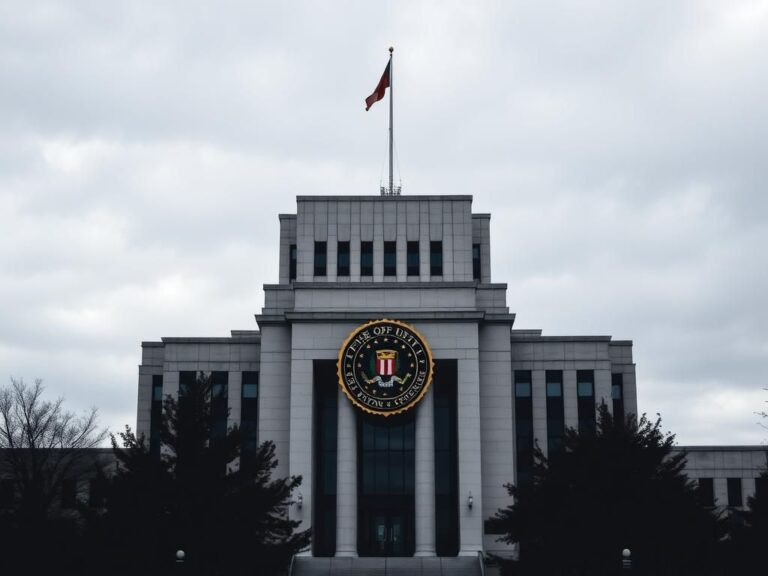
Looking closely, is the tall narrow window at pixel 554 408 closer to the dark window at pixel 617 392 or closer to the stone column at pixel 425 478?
the dark window at pixel 617 392

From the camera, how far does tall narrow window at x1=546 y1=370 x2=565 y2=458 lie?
8281 centimetres

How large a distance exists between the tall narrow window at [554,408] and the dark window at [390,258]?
44.1 ft

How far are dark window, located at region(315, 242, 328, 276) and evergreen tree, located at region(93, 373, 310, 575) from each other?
25716 mm

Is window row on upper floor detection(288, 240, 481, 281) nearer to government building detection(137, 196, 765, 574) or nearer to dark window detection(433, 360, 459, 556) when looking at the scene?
government building detection(137, 196, 765, 574)

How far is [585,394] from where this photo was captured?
8375 centimetres

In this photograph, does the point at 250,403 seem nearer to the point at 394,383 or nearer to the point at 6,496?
the point at 394,383

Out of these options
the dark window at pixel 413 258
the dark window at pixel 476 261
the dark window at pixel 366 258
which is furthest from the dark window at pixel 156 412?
the dark window at pixel 476 261

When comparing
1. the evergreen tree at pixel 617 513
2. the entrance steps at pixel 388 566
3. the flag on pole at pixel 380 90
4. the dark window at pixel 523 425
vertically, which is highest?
the flag on pole at pixel 380 90

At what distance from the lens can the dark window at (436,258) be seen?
276 ft

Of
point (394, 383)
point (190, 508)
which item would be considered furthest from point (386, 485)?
point (190, 508)

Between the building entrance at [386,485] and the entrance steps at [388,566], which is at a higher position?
the building entrance at [386,485]

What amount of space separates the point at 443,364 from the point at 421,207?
40.0 feet

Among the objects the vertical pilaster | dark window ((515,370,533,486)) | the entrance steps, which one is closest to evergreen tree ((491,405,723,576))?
the entrance steps

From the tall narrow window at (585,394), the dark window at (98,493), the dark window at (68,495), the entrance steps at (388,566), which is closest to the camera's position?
the dark window at (98,493)
